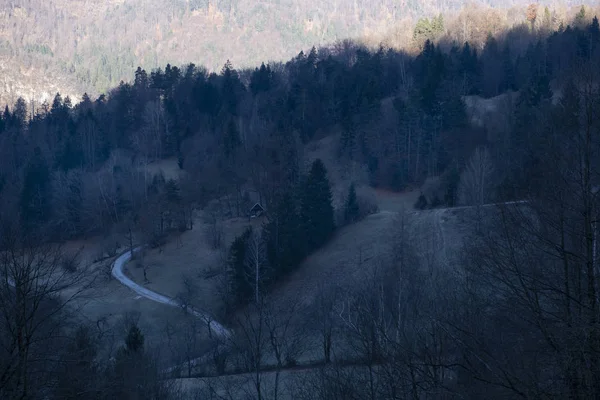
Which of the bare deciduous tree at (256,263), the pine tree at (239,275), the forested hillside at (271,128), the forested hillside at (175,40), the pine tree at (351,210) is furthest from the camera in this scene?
the forested hillside at (175,40)

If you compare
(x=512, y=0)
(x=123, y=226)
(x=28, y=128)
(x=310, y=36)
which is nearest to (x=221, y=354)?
(x=123, y=226)

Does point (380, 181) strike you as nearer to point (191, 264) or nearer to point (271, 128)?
point (271, 128)

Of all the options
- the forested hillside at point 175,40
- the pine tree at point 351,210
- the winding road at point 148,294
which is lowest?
the winding road at point 148,294

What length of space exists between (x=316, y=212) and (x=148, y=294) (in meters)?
10.7

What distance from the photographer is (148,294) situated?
3391cm

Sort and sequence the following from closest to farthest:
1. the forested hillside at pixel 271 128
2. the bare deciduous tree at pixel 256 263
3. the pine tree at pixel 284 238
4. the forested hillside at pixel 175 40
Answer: the bare deciduous tree at pixel 256 263, the pine tree at pixel 284 238, the forested hillside at pixel 271 128, the forested hillside at pixel 175 40

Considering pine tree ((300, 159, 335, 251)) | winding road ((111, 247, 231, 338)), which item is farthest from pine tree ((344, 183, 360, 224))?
winding road ((111, 247, 231, 338))

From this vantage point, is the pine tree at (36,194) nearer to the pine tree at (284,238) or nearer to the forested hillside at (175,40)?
the pine tree at (284,238)

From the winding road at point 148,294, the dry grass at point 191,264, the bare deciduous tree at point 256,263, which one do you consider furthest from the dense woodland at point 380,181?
the winding road at point 148,294

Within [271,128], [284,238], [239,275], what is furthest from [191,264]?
[271,128]

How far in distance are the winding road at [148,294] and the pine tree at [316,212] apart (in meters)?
8.00

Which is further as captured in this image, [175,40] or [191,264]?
[175,40]

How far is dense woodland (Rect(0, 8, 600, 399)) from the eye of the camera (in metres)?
6.28

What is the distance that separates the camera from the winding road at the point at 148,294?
27312 mm
